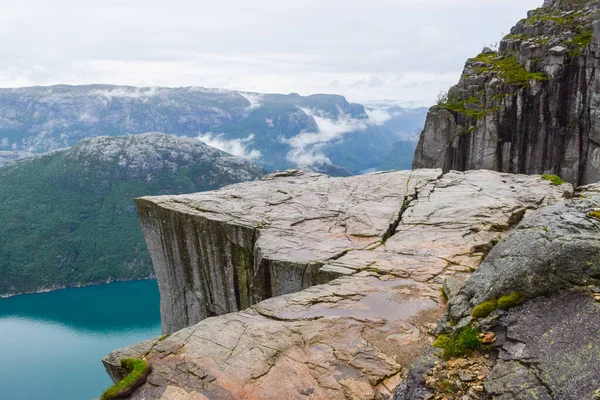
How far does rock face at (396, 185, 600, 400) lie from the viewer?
6562mm

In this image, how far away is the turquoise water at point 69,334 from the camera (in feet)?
281

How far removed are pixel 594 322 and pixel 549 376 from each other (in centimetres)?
115

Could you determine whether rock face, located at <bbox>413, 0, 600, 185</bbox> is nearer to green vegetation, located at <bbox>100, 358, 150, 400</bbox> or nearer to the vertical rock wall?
the vertical rock wall

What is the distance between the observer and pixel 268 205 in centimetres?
2327

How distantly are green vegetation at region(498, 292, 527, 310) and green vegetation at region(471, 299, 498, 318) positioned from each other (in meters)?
0.20

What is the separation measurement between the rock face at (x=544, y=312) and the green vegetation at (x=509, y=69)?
143 feet

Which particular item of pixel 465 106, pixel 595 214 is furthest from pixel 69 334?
pixel 595 214

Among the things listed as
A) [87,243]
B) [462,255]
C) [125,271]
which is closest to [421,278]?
[462,255]

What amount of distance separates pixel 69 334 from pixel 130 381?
395 feet

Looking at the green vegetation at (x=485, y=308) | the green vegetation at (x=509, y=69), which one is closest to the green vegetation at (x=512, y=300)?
the green vegetation at (x=485, y=308)


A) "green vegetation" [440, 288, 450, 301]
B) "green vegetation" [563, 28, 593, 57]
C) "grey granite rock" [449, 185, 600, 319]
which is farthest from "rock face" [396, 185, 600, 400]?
"green vegetation" [563, 28, 593, 57]

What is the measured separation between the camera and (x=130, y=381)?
9656mm

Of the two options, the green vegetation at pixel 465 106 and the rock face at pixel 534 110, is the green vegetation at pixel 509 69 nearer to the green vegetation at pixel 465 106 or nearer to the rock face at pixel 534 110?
the rock face at pixel 534 110

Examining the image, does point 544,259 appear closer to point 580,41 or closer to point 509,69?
point 580,41
